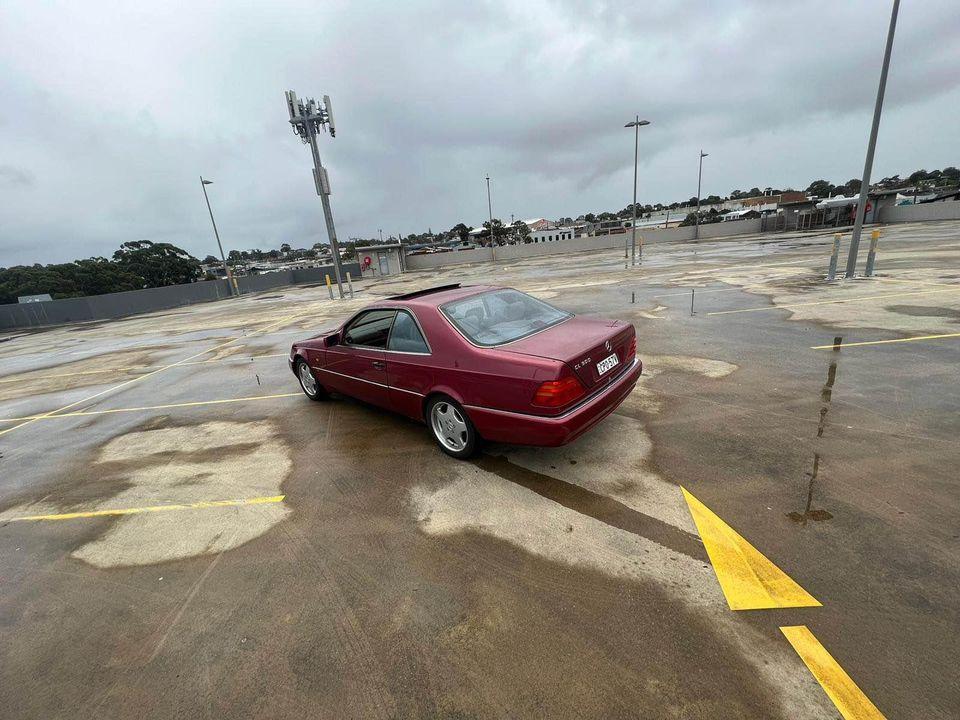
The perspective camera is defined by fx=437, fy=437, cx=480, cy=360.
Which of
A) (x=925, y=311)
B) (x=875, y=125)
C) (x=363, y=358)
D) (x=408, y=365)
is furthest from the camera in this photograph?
(x=875, y=125)

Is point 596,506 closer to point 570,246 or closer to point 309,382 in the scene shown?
point 309,382

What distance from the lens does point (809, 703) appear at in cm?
192

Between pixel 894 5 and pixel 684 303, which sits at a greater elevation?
pixel 894 5

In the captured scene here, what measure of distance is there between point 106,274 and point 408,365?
55850mm

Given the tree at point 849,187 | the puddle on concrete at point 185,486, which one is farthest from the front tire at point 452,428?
the tree at point 849,187

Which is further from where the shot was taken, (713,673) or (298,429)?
(298,429)

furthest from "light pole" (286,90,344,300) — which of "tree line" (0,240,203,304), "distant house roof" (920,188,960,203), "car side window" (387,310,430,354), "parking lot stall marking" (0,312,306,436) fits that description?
"distant house roof" (920,188,960,203)

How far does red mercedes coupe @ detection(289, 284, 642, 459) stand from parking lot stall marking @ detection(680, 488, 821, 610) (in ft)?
3.81

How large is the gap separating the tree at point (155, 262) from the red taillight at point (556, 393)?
2325 inches

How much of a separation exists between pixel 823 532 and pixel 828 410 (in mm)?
2283

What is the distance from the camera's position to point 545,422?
3457 mm

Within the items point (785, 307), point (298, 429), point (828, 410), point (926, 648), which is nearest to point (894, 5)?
point (785, 307)

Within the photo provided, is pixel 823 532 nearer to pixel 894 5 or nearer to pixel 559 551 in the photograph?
pixel 559 551

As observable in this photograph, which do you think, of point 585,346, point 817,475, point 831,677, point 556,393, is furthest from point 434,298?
point 831,677
